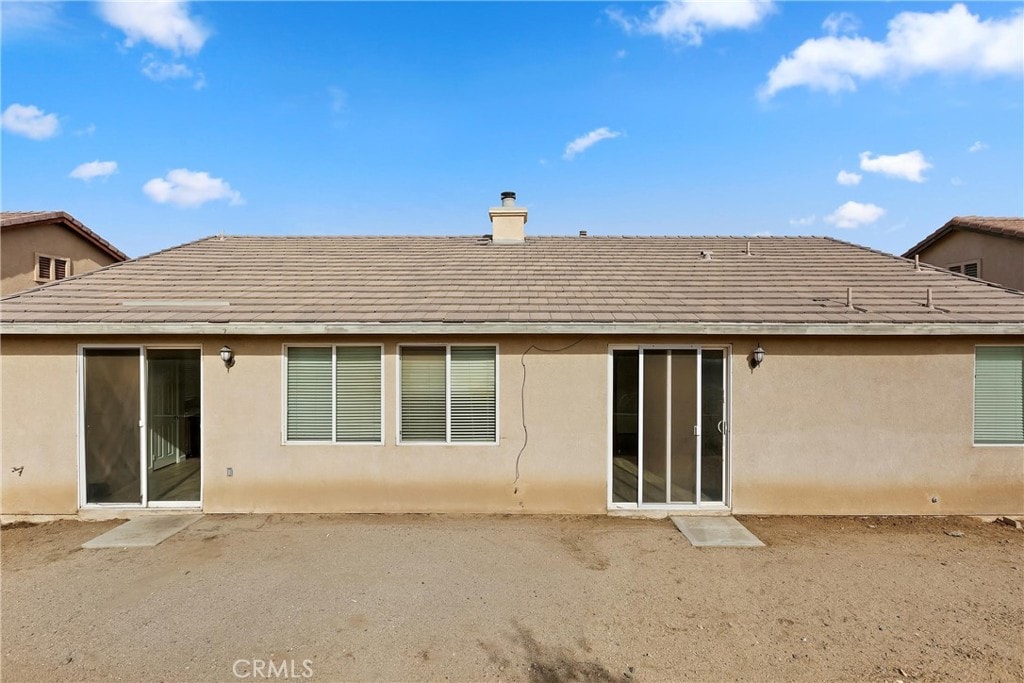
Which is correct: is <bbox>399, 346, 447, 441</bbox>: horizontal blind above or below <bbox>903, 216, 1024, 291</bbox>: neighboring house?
below

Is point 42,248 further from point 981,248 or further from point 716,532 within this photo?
point 981,248

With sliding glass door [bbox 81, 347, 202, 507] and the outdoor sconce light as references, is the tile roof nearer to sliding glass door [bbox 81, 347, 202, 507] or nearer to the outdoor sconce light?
the outdoor sconce light

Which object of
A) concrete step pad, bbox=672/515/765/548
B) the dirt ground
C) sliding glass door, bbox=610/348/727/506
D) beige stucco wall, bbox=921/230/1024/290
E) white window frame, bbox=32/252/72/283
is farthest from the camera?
white window frame, bbox=32/252/72/283

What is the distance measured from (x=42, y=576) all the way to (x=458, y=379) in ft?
16.3

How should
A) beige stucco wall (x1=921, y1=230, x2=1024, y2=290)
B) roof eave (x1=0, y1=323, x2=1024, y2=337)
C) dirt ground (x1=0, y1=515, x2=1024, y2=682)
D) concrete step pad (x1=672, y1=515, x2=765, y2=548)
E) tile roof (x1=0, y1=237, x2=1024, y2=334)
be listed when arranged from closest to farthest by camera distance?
dirt ground (x1=0, y1=515, x2=1024, y2=682)
concrete step pad (x1=672, y1=515, x2=765, y2=548)
roof eave (x1=0, y1=323, x2=1024, y2=337)
tile roof (x1=0, y1=237, x2=1024, y2=334)
beige stucco wall (x1=921, y1=230, x2=1024, y2=290)

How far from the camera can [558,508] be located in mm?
6617

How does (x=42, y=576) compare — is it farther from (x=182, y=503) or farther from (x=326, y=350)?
(x=326, y=350)

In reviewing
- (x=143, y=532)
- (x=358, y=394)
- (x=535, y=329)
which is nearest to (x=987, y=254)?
(x=535, y=329)

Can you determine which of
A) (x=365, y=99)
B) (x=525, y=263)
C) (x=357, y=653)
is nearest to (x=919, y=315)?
(x=525, y=263)

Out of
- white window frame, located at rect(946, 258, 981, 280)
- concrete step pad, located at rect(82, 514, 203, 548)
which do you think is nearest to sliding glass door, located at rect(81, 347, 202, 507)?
concrete step pad, located at rect(82, 514, 203, 548)

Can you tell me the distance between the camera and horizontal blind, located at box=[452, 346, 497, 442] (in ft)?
21.8

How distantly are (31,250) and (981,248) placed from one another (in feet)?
78.9

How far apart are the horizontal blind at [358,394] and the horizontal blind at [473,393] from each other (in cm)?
111

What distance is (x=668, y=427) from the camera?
6617 mm
